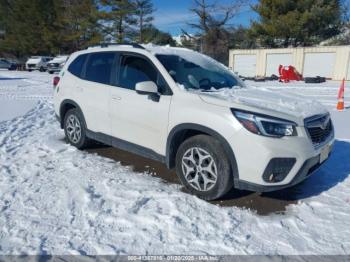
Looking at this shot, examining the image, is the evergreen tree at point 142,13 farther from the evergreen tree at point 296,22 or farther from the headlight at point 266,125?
the headlight at point 266,125

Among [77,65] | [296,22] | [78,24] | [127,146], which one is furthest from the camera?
[78,24]

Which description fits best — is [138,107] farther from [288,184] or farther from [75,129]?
[288,184]

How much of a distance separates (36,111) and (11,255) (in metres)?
6.98

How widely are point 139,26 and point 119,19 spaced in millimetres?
2636

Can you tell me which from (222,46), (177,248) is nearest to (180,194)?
(177,248)

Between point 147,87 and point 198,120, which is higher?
point 147,87

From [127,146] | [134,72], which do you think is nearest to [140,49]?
[134,72]

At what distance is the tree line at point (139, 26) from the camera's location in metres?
32.7

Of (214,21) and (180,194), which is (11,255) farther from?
(214,21)

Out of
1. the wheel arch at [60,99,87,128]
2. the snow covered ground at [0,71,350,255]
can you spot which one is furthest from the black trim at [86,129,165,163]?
the wheel arch at [60,99,87,128]

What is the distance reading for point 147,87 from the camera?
3.94 meters

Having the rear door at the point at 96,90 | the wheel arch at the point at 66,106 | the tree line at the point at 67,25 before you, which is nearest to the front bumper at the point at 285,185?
the rear door at the point at 96,90

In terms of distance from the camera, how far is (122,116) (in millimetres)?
4516

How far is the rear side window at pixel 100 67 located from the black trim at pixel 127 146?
2.76 ft
